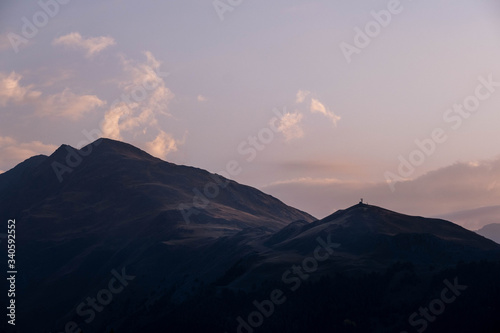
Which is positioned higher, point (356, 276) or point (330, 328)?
point (356, 276)

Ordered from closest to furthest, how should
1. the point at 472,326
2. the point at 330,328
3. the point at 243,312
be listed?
1. the point at 472,326
2. the point at 330,328
3. the point at 243,312

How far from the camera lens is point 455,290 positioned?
185375 mm

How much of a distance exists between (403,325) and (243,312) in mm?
46590

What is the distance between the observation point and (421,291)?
614ft

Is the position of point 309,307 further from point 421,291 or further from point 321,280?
point 421,291

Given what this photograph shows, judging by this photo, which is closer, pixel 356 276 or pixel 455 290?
pixel 455 290

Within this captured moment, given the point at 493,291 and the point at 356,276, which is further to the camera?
the point at 356,276

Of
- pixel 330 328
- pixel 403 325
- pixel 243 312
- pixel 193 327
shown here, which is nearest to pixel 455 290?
pixel 403 325

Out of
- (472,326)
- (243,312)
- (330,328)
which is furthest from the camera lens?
(243,312)

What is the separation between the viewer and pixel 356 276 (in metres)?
199

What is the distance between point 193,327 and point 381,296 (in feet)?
Result: 179

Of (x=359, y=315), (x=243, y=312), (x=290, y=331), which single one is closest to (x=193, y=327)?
(x=243, y=312)

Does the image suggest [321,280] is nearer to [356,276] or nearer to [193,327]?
[356,276]

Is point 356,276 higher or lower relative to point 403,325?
higher
